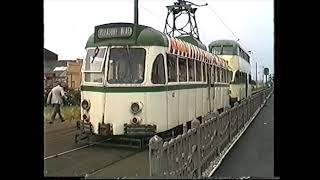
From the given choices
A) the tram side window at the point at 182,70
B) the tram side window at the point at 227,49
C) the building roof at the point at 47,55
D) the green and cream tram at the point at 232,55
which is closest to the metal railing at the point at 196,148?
the building roof at the point at 47,55

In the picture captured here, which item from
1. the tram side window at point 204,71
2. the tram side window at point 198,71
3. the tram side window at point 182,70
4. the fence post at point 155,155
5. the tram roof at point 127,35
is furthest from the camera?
the tram side window at point 204,71

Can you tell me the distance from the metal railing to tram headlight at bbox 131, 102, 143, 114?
163cm

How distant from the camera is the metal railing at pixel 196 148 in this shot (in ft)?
13.7

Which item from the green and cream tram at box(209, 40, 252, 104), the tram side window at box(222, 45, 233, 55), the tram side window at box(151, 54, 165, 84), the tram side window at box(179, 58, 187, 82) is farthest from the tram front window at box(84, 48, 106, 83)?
the tram side window at box(222, 45, 233, 55)

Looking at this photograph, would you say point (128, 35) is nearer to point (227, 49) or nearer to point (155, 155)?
point (155, 155)

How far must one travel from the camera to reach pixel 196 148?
637 cm

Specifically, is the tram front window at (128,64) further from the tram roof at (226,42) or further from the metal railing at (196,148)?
the tram roof at (226,42)

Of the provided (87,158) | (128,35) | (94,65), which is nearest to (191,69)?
(128,35)

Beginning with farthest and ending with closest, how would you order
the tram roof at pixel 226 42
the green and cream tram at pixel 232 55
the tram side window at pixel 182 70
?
the green and cream tram at pixel 232 55 < the tram roof at pixel 226 42 < the tram side window at pixel 182 70

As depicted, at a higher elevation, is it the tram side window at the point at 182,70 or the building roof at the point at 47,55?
the tram side window at the point at 182,70

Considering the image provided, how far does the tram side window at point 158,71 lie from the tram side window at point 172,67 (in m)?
0.30

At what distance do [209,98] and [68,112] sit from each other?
14.9 ft

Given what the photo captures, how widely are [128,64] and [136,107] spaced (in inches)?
35.2

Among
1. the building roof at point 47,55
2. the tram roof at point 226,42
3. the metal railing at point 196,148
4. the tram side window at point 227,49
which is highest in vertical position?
the tram roof at point 226,42
